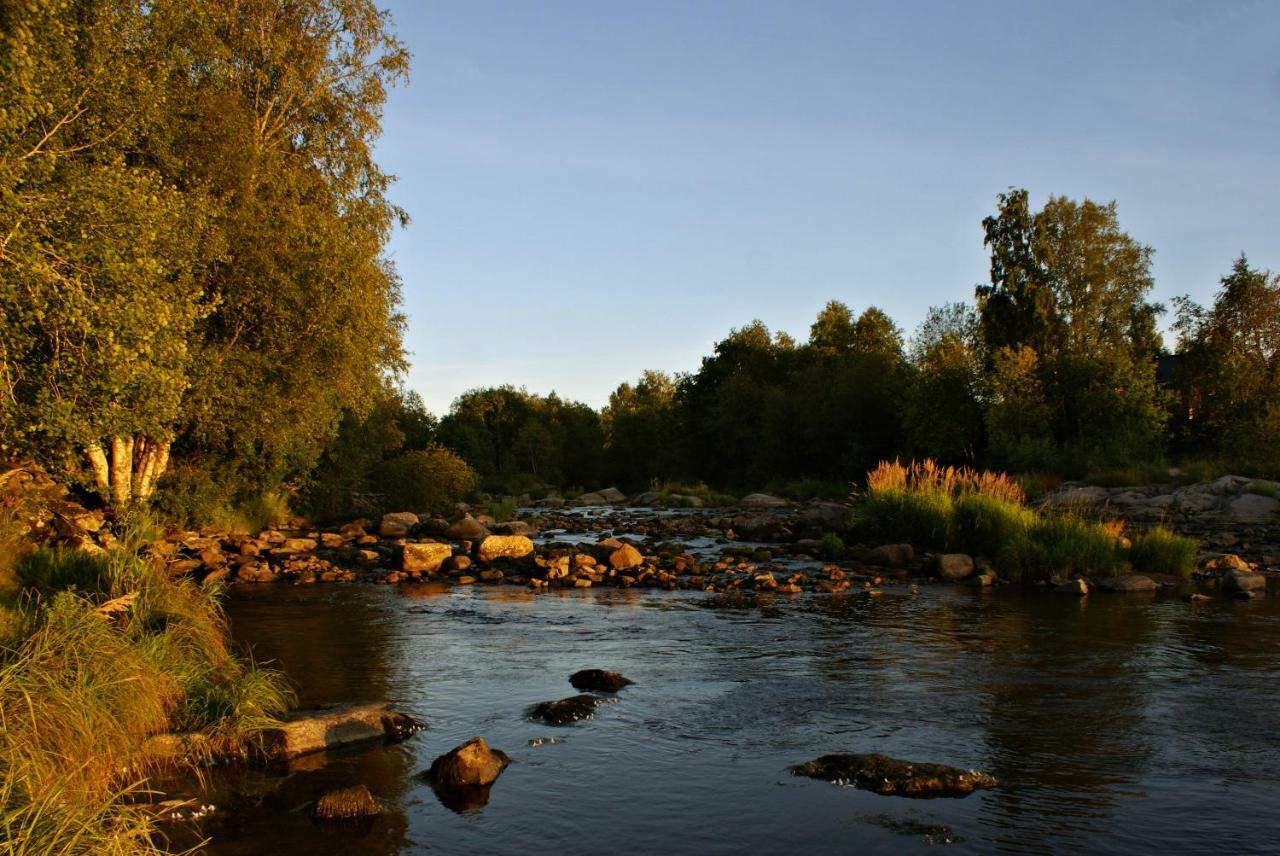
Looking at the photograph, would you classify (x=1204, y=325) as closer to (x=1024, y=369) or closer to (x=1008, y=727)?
(x=1024, y=369)

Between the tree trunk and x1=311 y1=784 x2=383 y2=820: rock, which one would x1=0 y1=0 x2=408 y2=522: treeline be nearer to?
the tree trunk

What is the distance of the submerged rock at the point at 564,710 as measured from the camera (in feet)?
32.0

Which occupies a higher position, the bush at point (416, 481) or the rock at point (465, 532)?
the bush at point (416, 481)

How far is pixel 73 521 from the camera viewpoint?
16.2 meters

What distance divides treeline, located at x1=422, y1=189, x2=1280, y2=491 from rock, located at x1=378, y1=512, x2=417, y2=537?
2614 centimetres

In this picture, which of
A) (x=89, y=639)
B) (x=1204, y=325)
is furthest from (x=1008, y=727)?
(x=1204, y=325)

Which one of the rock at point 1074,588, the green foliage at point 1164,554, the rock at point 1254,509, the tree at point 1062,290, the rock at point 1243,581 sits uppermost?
the tree at point 1062,290

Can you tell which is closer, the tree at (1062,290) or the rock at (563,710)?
the rock at (563,710)

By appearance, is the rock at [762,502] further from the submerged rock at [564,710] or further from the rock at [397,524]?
the submerged rock at [564,710]

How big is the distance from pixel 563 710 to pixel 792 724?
250 cm

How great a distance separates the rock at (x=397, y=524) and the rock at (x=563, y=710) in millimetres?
19763

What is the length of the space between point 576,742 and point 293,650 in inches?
231

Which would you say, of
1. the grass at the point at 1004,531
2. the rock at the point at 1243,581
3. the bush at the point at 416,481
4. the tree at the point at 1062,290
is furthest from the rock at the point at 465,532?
the tree at the point at 1062,290

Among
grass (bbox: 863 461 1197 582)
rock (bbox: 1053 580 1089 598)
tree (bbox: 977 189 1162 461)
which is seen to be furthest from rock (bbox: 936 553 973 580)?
tree (bbox: 977 189 1162 461)
